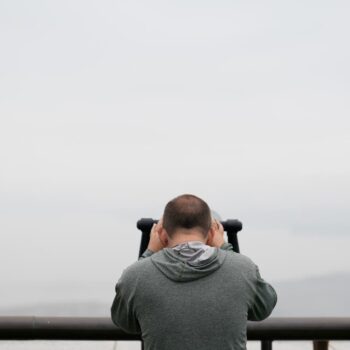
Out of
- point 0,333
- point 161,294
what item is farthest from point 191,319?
point 0,333

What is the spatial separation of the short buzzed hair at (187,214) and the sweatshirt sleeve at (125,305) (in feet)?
0.65

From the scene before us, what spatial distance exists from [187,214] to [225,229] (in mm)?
264

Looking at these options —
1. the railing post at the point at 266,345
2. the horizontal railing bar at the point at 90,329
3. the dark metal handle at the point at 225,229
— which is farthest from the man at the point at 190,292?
the railing post at the point at 266,345

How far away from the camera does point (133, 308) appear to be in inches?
70.1

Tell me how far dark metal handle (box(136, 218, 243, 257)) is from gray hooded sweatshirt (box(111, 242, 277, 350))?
0.62ft

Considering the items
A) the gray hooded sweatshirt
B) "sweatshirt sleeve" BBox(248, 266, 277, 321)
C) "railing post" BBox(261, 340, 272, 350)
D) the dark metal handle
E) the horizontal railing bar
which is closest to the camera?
the gray hooded sweatshirt

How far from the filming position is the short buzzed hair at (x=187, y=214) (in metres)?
1.79

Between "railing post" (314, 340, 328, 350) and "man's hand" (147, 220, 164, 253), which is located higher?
"man's hand" (147, 220, 164, 253)

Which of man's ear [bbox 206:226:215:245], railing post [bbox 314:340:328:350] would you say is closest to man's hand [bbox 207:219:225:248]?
man's ear [bbox 206:226:215:245]

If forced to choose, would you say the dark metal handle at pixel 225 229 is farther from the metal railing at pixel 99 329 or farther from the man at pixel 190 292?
the metal railing at pixel 99 329

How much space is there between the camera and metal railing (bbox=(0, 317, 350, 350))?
2.47 m

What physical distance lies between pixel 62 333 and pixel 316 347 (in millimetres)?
1195

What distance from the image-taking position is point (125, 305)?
180cm

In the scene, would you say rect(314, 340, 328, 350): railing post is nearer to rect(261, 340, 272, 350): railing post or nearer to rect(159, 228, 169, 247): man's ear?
rect(261, 340, 272, 350): railing post
